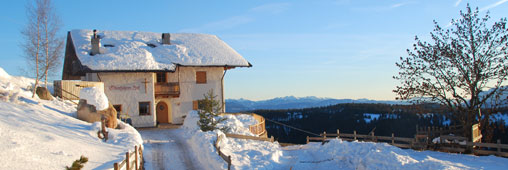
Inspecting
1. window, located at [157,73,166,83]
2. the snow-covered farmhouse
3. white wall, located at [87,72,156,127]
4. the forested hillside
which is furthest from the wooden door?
the forested hillside

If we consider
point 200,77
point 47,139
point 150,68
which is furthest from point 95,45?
point 47,139

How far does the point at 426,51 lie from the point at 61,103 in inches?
808

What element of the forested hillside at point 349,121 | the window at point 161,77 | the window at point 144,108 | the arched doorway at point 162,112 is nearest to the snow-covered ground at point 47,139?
the window at point 144,108

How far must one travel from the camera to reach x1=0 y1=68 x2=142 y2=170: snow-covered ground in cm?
968

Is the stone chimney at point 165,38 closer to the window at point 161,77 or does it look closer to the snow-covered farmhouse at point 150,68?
the snow-covered farmhouse at point 150,68

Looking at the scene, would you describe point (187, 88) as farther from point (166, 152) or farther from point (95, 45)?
point (166, 152)

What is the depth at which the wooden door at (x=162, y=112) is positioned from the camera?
28500 millimetres

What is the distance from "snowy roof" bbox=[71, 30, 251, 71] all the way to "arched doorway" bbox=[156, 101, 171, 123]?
3.79 m

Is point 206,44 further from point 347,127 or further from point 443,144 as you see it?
point 347,127

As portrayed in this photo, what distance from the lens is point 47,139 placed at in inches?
457

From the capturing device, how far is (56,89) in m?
22.3

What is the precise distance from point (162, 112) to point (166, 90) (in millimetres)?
2338

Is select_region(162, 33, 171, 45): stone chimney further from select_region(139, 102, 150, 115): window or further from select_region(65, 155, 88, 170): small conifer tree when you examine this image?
select_region(65, 155, 88, 170): small conifer tree

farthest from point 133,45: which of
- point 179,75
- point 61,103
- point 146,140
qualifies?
point 146,140
